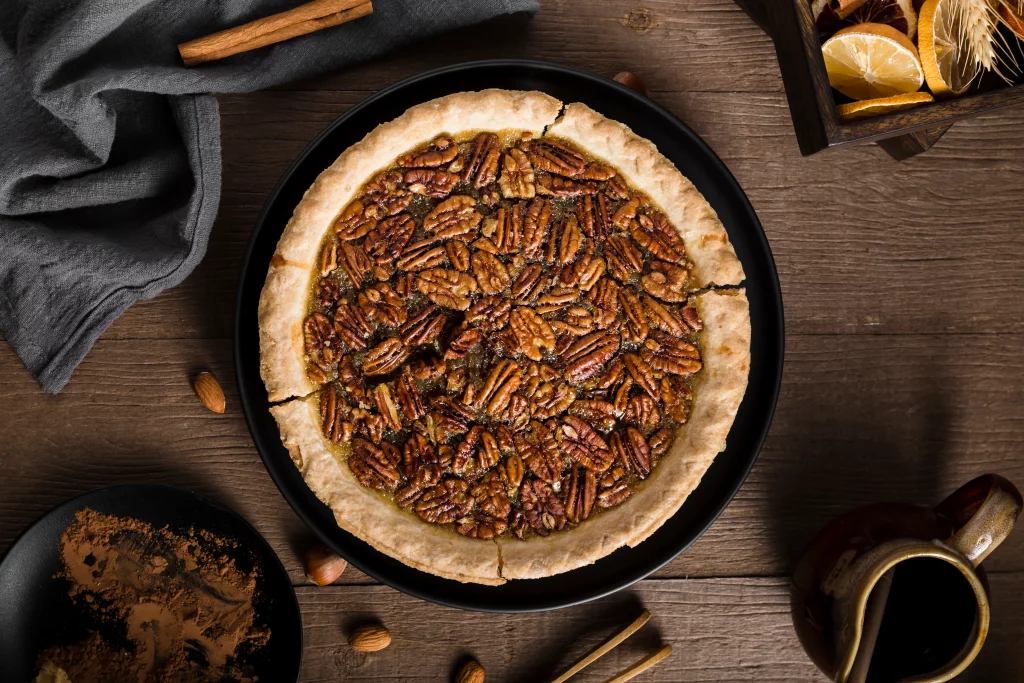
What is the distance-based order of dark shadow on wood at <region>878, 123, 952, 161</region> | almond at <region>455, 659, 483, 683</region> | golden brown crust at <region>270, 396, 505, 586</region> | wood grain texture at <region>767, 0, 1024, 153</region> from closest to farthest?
wood grain texture at <region>767, 0, 1024, 153</region> → golden brown crust at <region>270, 396, 505, 586</region> → dark shadow on wood at <region>878, 123, 952, 161</region> → almond at <region>455, 659, 483, 683</region>

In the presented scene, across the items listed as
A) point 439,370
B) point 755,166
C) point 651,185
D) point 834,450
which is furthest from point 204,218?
point 834,450

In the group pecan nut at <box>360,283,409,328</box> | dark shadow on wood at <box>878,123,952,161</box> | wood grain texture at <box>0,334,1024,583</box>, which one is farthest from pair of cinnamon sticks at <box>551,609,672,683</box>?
dark shadow on wood at <box>878,123,952,161</box>

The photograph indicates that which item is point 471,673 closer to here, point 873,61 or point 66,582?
point 66,582

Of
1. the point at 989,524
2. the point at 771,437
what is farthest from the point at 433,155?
the point at 989,524

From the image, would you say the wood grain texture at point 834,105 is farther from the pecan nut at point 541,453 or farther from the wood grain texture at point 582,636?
the wood grain texture at point 582,636

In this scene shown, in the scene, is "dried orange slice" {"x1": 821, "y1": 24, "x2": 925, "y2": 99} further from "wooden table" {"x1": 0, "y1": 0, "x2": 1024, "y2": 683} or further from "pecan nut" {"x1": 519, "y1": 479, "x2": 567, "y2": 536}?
"pecan nut" {"x1": 519, "y1": 479, "x2": 567, "y2": 536}

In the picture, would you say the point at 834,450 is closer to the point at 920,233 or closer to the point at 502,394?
the point at 920,233

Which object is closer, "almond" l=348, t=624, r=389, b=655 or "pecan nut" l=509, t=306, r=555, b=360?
"pecan nut" l=509, t=306, r=555, b=360
